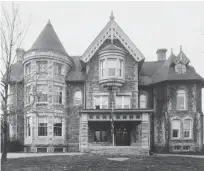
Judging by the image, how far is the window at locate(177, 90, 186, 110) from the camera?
93.5 feet

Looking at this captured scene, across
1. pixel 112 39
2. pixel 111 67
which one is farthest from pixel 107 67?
pixel 112 39

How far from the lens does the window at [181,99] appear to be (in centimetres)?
2850

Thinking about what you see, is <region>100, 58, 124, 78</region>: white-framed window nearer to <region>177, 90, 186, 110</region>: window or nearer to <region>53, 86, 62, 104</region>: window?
<region>53, 86, 62, 104</region>: window

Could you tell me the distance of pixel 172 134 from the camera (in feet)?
92.2

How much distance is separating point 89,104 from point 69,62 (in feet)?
17.7

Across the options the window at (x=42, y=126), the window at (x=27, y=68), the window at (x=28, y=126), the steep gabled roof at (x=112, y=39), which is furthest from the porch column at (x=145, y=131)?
the window at (x=27, y=68)

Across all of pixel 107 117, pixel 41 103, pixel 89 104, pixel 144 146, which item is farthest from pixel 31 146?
pixel 144 146

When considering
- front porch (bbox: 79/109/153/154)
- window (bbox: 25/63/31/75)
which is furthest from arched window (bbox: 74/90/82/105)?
window (bbox: 25/63/31/75)

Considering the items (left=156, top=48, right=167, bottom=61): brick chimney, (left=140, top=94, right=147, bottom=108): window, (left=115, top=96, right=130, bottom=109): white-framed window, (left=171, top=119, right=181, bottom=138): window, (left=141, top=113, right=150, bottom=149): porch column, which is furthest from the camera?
(left=156, top=48, right=167, bottom=61): brick chimney

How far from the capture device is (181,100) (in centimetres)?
2858

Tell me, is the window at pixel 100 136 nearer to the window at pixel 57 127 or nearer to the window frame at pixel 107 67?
the window at pixel 57 127

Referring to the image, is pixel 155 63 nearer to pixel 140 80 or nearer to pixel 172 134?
pixel 140 80

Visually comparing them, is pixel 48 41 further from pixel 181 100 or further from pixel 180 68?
pixel 181 100

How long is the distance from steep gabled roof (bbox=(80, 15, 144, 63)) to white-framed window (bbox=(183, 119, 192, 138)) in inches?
304
